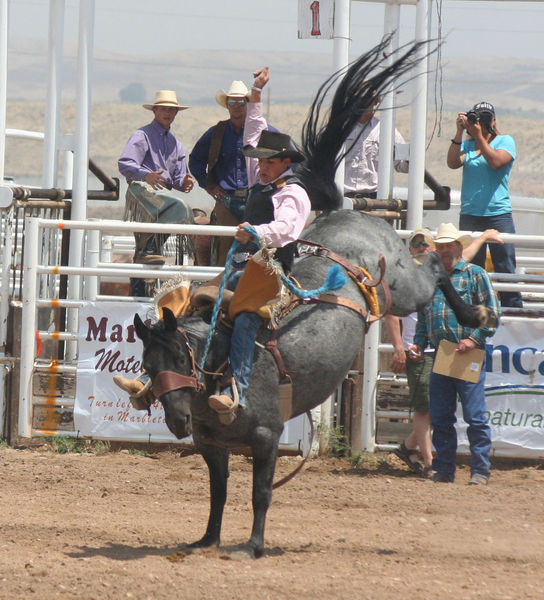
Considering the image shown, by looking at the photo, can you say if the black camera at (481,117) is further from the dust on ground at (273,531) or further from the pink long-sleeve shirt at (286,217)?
the pink long-sleeve shirt at (286,217)

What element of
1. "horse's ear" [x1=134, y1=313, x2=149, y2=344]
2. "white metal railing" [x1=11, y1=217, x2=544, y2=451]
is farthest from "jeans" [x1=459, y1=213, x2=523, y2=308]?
"horse's ear" [x1=134, y1=313, x2=149, y2=344]

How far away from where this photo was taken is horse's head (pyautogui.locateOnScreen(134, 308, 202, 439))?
5.66 m

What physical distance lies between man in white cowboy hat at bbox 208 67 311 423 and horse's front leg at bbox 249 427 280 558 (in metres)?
0.27

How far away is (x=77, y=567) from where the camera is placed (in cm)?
557

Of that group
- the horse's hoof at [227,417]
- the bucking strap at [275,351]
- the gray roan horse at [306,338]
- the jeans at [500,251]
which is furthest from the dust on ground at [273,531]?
the jeans at [500,251]

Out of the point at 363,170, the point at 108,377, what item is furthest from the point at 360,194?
the point at 108,377

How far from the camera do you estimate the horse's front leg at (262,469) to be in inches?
239

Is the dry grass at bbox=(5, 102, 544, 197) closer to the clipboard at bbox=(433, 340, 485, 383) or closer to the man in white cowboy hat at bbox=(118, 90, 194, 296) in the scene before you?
the man in white cowboy hat at bbox=(118, 90, 194, 296)

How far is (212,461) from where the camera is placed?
623cm

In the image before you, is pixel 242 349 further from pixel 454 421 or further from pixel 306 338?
pixel 454 421

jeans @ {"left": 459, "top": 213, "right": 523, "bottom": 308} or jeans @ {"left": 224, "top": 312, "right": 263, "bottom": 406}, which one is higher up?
jeans @ {"left": 459, "top": 213, "right": 523, "bottom": 308}

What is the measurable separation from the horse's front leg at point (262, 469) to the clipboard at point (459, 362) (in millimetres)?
2353

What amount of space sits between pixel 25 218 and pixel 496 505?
4.52 m

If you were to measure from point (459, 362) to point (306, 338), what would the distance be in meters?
2.23
